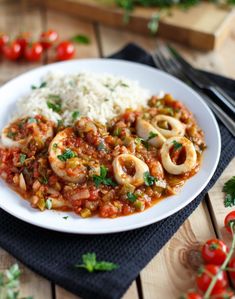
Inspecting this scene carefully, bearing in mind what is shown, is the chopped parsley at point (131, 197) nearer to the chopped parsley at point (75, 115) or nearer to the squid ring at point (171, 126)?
the squid ring at point (171, 126)

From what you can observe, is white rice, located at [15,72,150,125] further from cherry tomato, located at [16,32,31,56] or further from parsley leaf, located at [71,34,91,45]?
parsley leaf, located at [71,34,91,45]

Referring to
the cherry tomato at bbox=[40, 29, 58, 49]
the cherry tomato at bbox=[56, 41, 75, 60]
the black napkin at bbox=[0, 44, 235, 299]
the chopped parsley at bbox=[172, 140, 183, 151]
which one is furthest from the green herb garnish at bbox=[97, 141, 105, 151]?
the cherry tomato at bbox=[40, 29, 58, 49]

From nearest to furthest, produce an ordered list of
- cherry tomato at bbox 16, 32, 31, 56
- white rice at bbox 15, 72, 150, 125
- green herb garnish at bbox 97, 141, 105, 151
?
1. green herb garnish at bbox 97, 141, 105, 151
2. white rice at bbox 15, 72, 150, 125
3. cherry tomato at bbox 16, 32, 31, 56

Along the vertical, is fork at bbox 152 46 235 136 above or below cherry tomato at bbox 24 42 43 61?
above

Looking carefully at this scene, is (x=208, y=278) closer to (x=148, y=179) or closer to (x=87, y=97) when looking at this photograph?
(x=148, y=179)

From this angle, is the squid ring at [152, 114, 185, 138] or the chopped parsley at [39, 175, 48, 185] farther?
the squid ring at [152, 114, 185, 138]

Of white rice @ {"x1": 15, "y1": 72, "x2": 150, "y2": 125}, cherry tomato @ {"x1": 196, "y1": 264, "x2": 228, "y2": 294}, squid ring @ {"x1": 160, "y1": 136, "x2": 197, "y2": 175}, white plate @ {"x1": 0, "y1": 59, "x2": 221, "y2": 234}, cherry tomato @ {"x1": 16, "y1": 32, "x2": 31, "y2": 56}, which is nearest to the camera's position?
cherry tomato @ {"x1": 196, "y1": 264, "x2": 228, "y2": 294}

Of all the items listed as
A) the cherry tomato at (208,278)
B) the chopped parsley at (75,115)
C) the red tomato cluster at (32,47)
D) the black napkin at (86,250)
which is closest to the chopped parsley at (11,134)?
the chopped parsley at (75,115)

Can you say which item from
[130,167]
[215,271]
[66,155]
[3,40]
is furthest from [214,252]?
[3,40]
